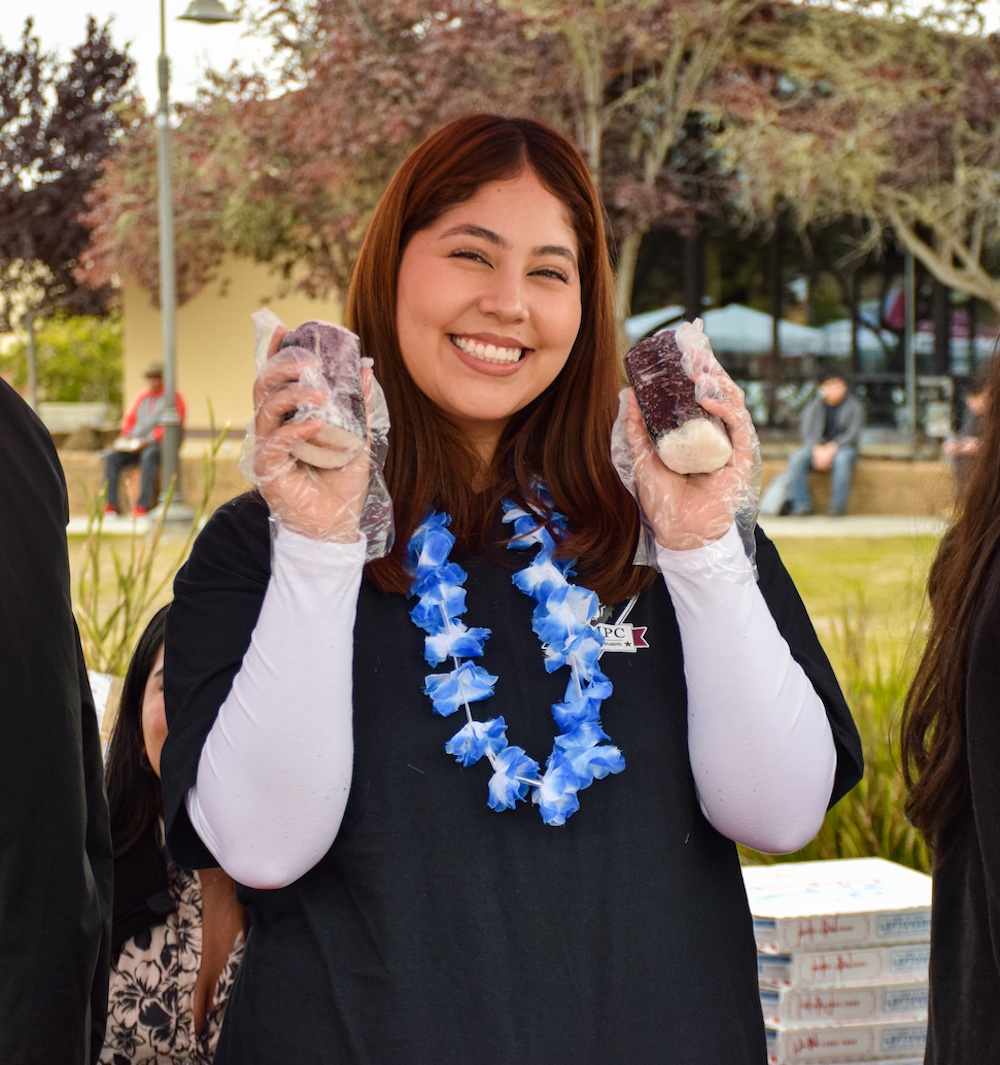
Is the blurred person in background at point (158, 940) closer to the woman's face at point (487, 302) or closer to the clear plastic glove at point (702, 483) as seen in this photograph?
the woman's face at point (487, 302)

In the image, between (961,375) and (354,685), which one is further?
(961,375)

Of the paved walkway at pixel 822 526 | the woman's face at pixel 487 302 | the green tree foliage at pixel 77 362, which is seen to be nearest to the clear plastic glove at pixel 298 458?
the woman's face at pixel 487 302

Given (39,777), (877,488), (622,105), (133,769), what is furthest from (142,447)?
(39,777)

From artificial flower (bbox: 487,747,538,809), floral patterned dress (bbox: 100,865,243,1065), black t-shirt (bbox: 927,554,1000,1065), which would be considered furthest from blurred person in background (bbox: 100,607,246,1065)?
black t-shirt (bbox: 927,554,1000,1065)

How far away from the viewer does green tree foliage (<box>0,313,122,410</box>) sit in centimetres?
3691

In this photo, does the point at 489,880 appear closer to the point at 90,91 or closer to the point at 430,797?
the point at 430,797

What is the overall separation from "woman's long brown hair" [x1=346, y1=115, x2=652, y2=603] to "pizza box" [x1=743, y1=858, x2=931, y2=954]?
1.09 m

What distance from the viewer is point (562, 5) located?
12.6 m

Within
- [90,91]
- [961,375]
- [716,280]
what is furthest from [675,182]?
[90,91]

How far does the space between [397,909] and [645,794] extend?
301 millimetres

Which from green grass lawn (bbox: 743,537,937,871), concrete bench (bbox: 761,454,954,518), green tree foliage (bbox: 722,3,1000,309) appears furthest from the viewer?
concrete bench (bbox: 761,454,954,518)

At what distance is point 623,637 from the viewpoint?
1.57 m

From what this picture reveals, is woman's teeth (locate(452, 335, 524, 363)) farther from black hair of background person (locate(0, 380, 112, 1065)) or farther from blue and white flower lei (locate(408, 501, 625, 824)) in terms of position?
black hair of background person (locate(0, 380, 112, 1065))

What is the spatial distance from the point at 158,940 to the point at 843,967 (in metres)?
1.28
